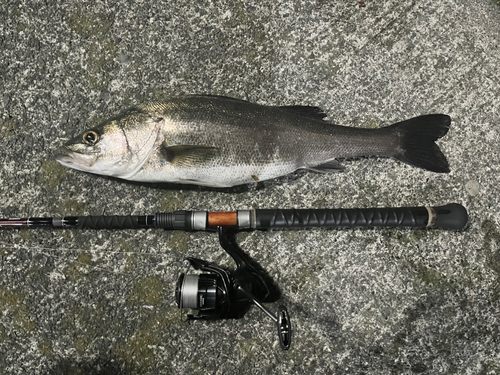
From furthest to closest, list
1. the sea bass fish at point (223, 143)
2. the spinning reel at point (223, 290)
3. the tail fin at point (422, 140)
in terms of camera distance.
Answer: the tail fin at point (422, 140) < the sea bass fish at point (223, 143) < the spinning reel at point (223, 290)

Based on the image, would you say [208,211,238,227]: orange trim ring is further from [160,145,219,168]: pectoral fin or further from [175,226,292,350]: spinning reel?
[160,145,219,168]: pectoral fin

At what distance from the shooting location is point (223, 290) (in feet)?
7.22

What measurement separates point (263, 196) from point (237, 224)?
0.37 metres

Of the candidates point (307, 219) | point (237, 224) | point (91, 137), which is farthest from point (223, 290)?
point (91, 137)

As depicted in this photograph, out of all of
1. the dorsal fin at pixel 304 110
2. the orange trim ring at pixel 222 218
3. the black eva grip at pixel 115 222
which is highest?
the dorsal fin at pixel 304 110

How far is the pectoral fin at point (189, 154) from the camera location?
7.18ft

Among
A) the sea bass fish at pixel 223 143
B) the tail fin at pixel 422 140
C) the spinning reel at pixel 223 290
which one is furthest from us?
the tail fin at pixel 422 140

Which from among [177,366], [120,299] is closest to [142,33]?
[120,299]

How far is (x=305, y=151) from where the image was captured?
230 centimetres

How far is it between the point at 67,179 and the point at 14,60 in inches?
37.4

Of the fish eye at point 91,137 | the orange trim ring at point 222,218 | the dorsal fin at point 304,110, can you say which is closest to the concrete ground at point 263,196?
the dorsal fin at point 304,110

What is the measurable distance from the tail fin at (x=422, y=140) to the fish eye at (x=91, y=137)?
1.81 m

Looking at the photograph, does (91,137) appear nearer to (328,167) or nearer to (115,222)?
(115,222)

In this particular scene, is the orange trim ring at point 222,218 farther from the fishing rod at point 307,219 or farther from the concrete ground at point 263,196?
the concrete ground at point 263,196
